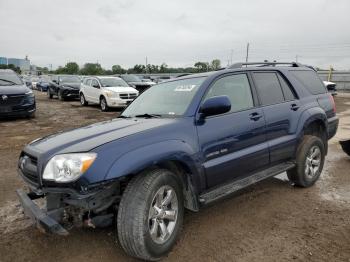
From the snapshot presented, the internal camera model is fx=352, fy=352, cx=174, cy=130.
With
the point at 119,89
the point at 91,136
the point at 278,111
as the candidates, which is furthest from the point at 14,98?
the point at 278,111

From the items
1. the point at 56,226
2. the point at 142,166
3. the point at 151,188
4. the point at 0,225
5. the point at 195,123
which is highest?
the point at 195,123

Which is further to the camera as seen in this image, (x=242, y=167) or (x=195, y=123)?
(x=242, y=167)

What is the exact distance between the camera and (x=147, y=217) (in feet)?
9.50

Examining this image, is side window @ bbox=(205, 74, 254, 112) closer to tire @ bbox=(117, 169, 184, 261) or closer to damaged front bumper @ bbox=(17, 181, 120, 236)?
tire @ bbox=(117, 169, 184, 261)

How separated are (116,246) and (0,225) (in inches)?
54.6

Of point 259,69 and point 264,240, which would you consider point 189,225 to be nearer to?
point 264,240

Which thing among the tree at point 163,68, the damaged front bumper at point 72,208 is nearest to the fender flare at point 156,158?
the damaged front bumper at point 72,208

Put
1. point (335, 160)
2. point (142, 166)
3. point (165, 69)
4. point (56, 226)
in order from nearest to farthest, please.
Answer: point (56, 226)
point (142, 166)
point (335, 160)
point (165, 69)

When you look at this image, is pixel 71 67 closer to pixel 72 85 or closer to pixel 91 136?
pixel 72 85

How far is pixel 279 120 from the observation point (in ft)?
14.6

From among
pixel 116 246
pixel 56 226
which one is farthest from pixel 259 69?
pixel 56 226

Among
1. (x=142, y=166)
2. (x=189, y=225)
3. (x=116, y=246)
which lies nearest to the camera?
(x=142, y=166)

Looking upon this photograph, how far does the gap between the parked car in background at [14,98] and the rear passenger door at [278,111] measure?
8.90 meters

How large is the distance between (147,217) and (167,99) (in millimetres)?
1646
